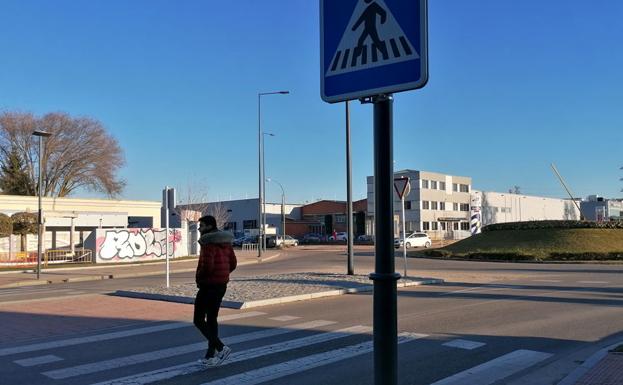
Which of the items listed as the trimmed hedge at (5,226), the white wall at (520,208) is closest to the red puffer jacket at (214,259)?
the trimmed hedge at (5,226)

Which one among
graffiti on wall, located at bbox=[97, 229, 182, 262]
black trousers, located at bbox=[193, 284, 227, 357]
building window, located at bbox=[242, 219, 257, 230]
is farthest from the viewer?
building window, located at bbox=[242, 219, 257, 230]

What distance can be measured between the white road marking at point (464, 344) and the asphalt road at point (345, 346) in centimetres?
2

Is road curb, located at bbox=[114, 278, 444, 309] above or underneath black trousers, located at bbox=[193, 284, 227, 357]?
underneath

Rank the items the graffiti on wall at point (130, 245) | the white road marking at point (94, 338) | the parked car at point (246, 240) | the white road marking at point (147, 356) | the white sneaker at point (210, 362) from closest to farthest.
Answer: the white road marking at point (147, 356), the white sneaker at point (210, 362), the white road marking at point (94, 338), the graffiti on wall at point (130, 245), the parked car at point (246, 240)

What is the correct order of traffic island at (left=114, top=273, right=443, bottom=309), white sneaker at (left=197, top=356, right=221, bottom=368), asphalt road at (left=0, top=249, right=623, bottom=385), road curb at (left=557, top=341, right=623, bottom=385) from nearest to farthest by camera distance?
road curb at (left=557, top=341, right=623, bottom=385) → asphalt road at (left=0, top=249, right=623, bottom=385) → white sneaker at (left=197, top=356, right=221, bottom=368) → traffic island at (left=114, top=273, right=443, bottom=309)

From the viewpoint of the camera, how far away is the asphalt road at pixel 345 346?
267 inches

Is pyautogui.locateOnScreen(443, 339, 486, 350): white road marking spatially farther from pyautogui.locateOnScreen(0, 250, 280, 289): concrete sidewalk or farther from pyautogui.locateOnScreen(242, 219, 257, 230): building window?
pyautogui.locateOnScreen(242, 219, 257, 230): building window

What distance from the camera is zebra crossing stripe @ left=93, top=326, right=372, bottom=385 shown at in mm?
6574

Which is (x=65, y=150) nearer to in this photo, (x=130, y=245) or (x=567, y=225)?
(x=130, y=245)

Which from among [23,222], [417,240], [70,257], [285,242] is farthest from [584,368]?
[285,242]

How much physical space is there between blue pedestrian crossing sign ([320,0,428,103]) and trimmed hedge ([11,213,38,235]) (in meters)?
37.3

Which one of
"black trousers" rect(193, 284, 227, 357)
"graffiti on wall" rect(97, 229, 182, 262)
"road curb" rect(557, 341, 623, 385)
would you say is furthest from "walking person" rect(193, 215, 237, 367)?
"graffiti on wall" rect(97, 229, 182, 262)

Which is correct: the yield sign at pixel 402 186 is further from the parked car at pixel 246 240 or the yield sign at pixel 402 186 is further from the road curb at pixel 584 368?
the parked car at pixel 246 240

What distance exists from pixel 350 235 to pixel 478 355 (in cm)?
1241
